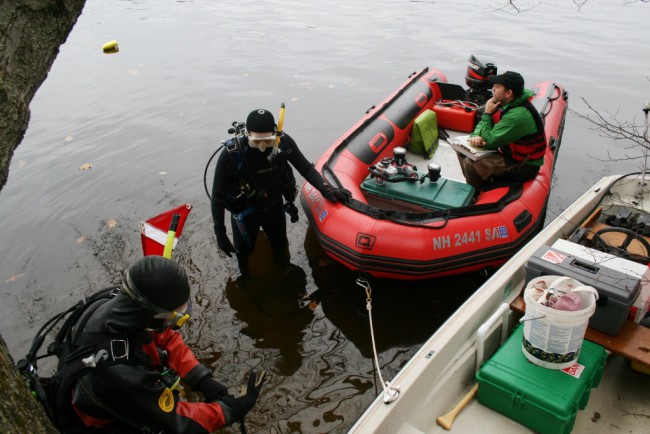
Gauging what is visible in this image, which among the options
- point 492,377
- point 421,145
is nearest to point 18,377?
point 492,377

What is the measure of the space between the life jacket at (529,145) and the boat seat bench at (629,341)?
2165mm

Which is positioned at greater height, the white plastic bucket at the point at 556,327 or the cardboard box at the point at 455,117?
the white plastic bucket at the point at 556,327

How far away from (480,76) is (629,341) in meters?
4.82

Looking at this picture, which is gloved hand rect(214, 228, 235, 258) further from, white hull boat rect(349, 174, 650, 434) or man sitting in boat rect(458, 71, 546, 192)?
man sitting in boat rect(458, 71, 546, 192)

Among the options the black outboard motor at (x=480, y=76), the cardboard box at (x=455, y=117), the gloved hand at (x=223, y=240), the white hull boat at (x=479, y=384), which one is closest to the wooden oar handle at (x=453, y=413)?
the white hull boat at (x=479, y=384)

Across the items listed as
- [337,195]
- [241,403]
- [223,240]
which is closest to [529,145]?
[337,195]

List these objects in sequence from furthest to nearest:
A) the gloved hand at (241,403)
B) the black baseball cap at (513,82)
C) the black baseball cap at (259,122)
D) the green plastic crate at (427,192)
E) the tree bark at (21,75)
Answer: the green plastic crate at (427,192), the black baseball cap at (513,82), the black baseball cap at (259,122), the gloved hand at (241,403), the tree bark at (21,75)

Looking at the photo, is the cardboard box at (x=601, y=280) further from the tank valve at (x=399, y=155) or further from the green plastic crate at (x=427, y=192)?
the tank valve at (x=399, y=155)

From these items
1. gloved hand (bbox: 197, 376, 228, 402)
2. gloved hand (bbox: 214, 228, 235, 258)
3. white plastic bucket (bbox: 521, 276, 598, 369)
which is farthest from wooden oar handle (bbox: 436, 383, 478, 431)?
gloved hand (bbox: 214, 228, 235, 258)

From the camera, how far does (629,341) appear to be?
2.84 metres

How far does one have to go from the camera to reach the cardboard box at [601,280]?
2.77 metres

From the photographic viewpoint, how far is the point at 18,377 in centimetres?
161

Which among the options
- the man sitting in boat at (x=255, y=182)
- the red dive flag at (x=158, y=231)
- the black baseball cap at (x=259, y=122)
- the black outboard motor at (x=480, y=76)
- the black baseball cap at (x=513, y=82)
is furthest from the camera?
the black outboard motor at (x=480, y=76)

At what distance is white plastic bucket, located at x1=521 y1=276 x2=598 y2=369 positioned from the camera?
258 cm
